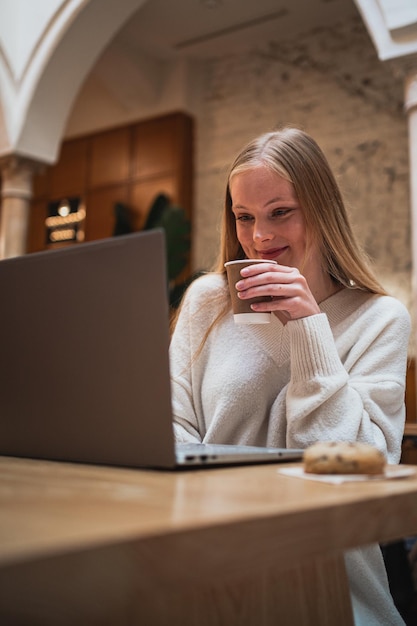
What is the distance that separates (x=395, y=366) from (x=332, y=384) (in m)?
0.22

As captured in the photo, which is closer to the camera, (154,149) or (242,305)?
(242,305)

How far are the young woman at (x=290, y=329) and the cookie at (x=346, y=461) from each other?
0.39 metres

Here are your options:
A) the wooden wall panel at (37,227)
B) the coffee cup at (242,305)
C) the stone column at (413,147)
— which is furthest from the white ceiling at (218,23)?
the coffee cup at (242,305)

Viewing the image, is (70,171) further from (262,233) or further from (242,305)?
(242,305)

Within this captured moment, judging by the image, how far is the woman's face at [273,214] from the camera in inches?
60.0

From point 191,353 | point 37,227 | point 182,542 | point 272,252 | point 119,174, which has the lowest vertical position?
point 182,542

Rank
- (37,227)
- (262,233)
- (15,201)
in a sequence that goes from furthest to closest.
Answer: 1. (37,227)
2. (15,201)
3. (262,233)

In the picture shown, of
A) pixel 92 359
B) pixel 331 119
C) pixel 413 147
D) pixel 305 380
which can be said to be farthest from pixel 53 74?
pixel 92 359

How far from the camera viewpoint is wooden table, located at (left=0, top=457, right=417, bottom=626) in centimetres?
45

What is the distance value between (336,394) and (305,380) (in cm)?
6

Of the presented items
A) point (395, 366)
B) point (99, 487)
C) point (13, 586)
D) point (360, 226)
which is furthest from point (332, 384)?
point (360, 226)

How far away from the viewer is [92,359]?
2.90ft

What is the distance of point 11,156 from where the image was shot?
21.2ft

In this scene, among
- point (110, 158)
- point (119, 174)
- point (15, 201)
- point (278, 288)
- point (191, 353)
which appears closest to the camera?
point (278, 288)
